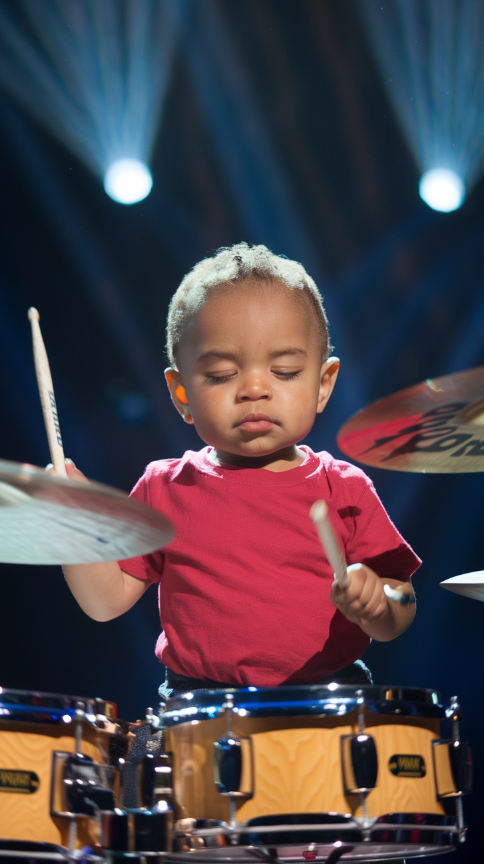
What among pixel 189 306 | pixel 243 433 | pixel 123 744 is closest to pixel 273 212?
pixel 189 306

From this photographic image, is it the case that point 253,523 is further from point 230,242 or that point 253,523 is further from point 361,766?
point 230,242

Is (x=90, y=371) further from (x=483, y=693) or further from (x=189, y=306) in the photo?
(x=483, y=693)

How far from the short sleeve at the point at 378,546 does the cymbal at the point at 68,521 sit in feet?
1.38

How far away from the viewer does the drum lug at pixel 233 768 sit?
0.78 m

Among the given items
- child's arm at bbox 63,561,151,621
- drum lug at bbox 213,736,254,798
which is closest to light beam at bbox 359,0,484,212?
child's arm at bbox 63,561,151,621

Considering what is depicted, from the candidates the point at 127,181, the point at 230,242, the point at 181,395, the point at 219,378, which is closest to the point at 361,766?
the point at 219,378

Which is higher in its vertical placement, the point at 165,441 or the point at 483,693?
the point at 165,441

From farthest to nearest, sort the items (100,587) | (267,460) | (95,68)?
(95,68)
(267,460)
(100,587)

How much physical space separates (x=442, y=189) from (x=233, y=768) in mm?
1752

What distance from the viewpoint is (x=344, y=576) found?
34.4 inches

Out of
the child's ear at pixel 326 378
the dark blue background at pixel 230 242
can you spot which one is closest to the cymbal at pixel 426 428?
the child's ear at pixel 326 378

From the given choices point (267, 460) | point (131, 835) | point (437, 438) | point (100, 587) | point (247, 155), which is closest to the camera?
point (131, 835)

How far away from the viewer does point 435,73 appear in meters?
1.96

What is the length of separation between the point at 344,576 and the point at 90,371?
1397mm
